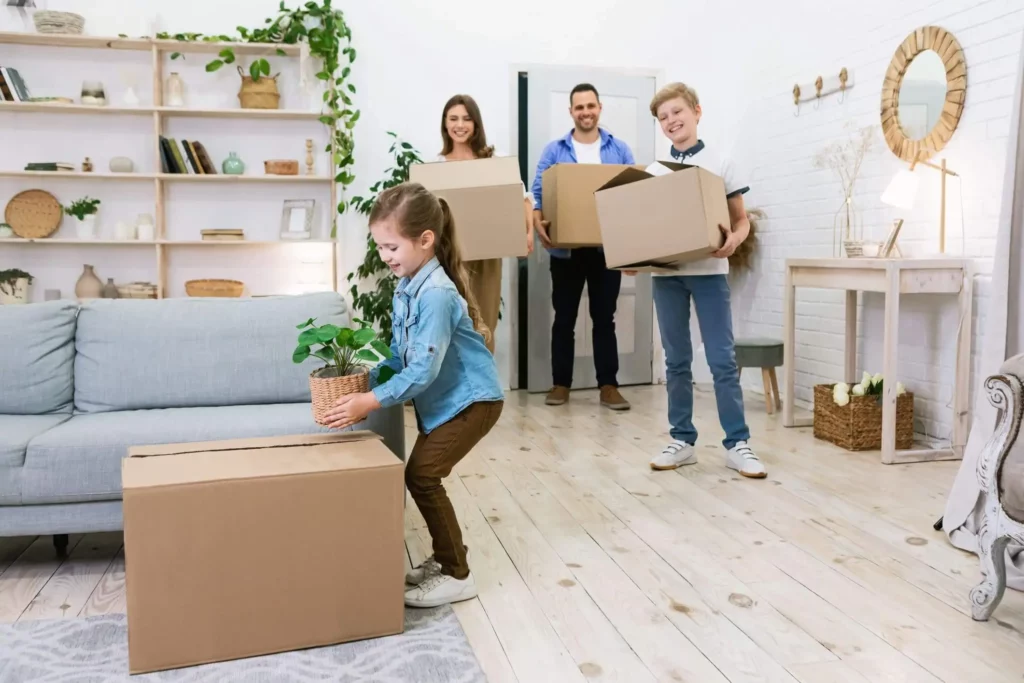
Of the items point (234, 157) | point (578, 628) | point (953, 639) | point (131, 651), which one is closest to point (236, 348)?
point (131, 651)

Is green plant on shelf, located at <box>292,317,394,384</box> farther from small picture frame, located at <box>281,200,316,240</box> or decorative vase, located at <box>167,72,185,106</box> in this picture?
decorative vase, located at <box>167,72,185,106</box>

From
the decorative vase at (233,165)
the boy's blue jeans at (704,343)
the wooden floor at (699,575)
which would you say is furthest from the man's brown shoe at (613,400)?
the decorative vase at (233,165)

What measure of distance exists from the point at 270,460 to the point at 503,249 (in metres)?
1.78

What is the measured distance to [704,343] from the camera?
10.0ft

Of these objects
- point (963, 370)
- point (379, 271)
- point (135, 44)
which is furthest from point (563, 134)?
point (963, 370)

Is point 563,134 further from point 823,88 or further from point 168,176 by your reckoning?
point 168,176

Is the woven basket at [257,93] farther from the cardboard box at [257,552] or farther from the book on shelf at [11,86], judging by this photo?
→ the cardboard box at [257,552]

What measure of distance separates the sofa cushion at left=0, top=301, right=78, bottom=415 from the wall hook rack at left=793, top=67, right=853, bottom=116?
3367 millimetres

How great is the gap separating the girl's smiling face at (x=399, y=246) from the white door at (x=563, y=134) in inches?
117

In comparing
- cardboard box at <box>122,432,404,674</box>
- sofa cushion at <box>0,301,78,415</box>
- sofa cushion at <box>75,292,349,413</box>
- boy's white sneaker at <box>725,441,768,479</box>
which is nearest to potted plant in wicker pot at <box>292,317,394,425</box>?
cardboard box at <box>122,432,404,674</box>

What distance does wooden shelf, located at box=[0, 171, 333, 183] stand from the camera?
4.30 metres

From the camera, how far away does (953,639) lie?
178 cm

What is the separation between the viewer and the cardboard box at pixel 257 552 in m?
1.62

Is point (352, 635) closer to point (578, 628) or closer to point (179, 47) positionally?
point (578, 628)
